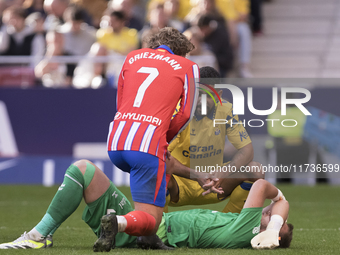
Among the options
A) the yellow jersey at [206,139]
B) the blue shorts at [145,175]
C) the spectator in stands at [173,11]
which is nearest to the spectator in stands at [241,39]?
the spectator in stands at [173,11]

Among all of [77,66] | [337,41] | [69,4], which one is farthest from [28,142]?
[337,41]

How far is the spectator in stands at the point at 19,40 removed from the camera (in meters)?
10.5

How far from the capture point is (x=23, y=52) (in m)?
10.5

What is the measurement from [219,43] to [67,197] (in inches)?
286

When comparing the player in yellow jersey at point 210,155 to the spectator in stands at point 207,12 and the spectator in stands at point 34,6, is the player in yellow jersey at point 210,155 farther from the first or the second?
the spectator in stands at point 34,6

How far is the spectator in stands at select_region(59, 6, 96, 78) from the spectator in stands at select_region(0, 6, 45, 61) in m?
0.46

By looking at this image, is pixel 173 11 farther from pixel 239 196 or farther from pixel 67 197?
pixel 67 197

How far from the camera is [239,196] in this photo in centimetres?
491

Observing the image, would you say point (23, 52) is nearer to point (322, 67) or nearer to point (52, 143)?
point (52, 143)

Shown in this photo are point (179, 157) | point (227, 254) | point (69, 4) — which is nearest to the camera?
point (227, 254)

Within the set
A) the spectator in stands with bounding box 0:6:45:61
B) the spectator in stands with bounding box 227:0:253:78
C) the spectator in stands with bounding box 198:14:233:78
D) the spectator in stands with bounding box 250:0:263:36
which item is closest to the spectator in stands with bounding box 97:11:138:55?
the spectator in stands with bounding box 0:6:45:61

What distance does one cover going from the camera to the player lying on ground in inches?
157

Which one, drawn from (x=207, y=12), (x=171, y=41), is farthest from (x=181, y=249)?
(x=207, y=12)

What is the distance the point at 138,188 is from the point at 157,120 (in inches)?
19.4
